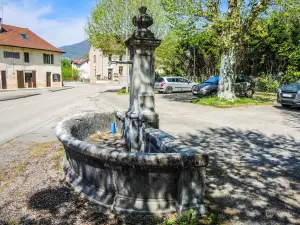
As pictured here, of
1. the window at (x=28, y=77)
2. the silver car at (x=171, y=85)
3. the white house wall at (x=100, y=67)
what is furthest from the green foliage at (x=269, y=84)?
the white house wall at (x=100, y=67)

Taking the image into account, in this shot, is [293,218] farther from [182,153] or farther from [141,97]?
[141,97]

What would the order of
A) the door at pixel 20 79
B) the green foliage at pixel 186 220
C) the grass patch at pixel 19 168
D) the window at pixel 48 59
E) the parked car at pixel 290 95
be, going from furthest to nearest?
the window at pixel 48 59 < the door at pixel 20 79 < the parked car at pixel 290 95 < the grass patch at pixel 19 168 < the green foliage at pixel 186 220

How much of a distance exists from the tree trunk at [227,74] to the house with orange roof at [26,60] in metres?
28.8

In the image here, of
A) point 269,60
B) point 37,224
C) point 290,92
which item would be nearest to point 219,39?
point 290,92

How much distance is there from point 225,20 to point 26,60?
30.7 m

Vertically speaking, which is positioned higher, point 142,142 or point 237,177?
point 142,142

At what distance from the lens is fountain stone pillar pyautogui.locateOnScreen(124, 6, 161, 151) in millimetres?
5316

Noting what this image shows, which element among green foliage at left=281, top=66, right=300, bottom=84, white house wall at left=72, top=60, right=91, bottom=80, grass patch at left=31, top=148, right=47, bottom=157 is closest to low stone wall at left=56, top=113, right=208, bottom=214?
grass patch at left=31, top=148, right=47, bottom=157

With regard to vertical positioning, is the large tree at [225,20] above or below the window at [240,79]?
above

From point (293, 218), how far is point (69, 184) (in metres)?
3.45

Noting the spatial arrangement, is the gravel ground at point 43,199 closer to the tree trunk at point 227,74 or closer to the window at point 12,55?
the tree trunk at point 227,74

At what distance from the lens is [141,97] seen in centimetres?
545

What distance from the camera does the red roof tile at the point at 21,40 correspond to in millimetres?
32969

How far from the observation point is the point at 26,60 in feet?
113
